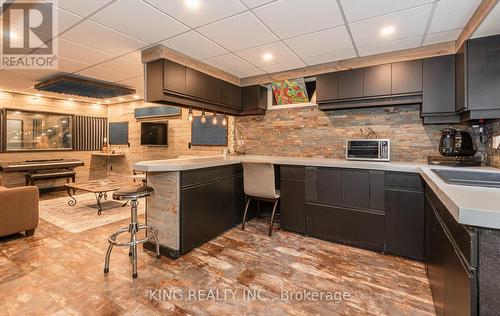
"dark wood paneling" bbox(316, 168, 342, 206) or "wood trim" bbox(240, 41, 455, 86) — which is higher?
"wood trim" bbox(240, 41, 455, 86)

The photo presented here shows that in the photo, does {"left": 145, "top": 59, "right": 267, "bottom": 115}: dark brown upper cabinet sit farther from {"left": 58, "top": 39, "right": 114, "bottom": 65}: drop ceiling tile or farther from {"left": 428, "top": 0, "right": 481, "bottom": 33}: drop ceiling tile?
{"left": 428, "top": 0, "right": 481, "bottom": 33}: drop ceiling tile

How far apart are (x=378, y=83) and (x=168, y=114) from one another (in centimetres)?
484

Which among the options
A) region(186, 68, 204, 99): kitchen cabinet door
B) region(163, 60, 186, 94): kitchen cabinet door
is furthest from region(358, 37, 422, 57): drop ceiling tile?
region(163, 60, 186, 94): kitchen cabinet door

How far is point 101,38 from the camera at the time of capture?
110 inches

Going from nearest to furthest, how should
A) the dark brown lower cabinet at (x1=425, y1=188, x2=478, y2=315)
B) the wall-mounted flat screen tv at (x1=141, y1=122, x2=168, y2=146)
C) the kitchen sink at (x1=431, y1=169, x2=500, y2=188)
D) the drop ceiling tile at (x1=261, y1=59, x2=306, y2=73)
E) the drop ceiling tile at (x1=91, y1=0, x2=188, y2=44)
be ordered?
the dark brown lower cabinet at (x1=425, y1=188, x2=478, y2=315) < the kitchen sink at (x1=431, y1=169, x2=500, y2=188) < the drop ceiling tile at (x1=91, y1=0, x2=188, y2=44) < the drop ceiling tile at (x1=261, y1=59, x2=306, y2=73) < the wall-mounted flat screen tv at (x1=141, y1=122, x2=168, y2=146)

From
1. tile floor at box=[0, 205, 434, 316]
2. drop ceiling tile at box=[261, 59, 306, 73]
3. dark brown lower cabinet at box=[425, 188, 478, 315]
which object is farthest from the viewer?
drop ceiling tile at box=[261, 59, 306, 73]

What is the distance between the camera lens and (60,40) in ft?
9.32

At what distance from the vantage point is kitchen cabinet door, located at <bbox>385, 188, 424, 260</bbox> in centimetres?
257

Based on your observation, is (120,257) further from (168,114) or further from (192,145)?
(168,114)

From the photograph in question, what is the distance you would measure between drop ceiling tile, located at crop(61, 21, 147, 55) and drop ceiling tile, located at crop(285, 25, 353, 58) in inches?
74.5

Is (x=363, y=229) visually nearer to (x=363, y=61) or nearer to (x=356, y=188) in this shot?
(x=356, y=188)

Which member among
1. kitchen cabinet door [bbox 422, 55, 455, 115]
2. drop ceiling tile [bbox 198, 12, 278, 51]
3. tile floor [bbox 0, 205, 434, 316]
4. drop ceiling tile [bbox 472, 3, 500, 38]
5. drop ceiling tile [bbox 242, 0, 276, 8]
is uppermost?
drop ceiling tile [bbox 198, 12, 278, 51]

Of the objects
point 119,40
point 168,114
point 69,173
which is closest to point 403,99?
point 119,40

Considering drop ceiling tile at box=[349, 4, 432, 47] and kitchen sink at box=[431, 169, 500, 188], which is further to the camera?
drop ceiling tile at box=[349, 4, 432, 47]
